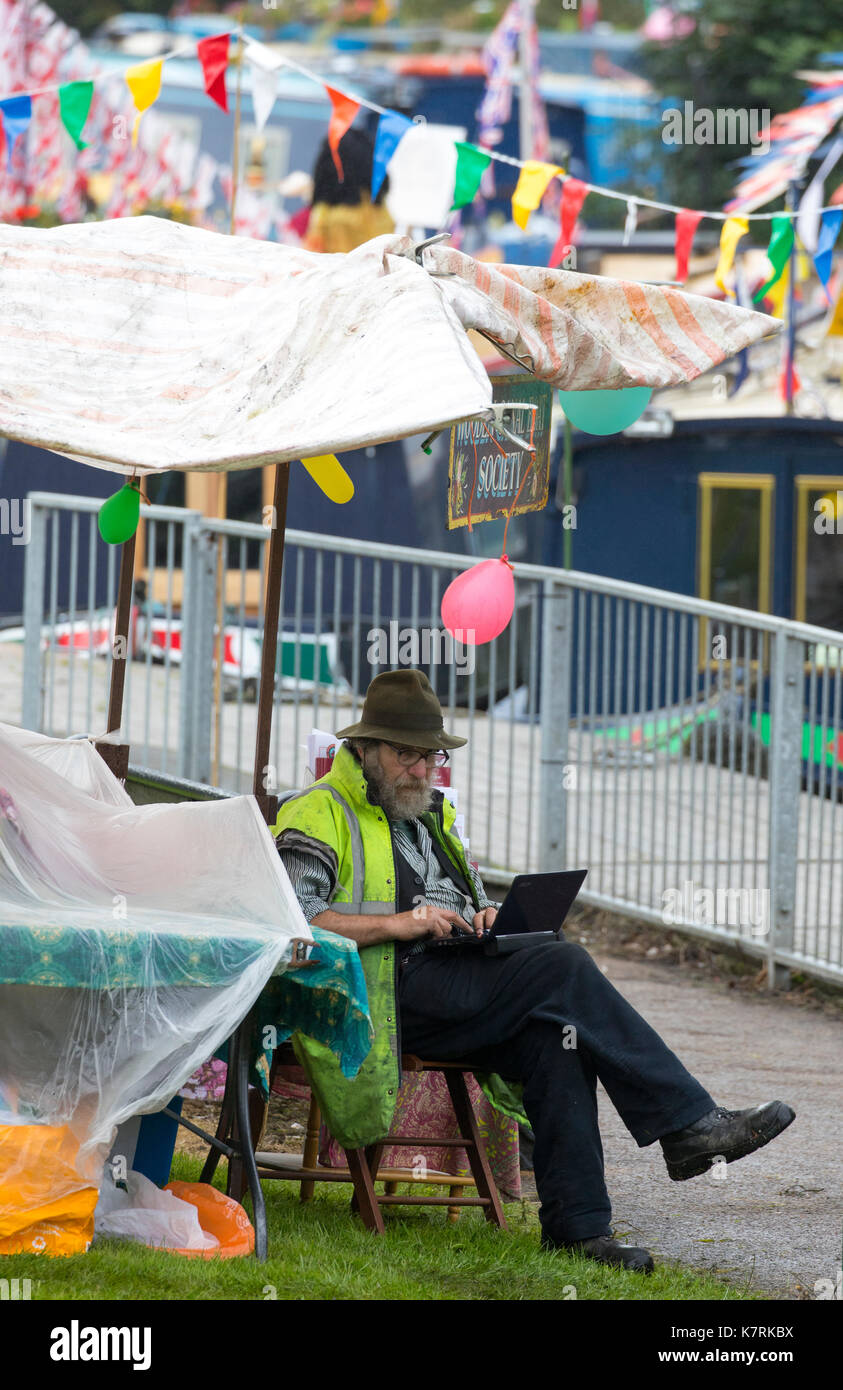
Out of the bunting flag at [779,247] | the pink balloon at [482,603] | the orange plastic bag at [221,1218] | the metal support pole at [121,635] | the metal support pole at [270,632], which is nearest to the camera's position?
the pink balloon at [482,603]

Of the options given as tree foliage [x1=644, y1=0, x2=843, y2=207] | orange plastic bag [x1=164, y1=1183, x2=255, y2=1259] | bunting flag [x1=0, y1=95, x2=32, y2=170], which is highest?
tree foliage [x1=644, y1=0, x2=843, y2=207]

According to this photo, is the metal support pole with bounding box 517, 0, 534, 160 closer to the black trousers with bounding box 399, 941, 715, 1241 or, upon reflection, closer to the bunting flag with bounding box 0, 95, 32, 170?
the bunting flag with bounding box 0, 95, 32, 170

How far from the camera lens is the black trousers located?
14.7ft

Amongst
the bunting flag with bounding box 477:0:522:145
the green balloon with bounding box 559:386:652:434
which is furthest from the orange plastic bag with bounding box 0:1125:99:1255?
the bunting flag with bounding box 477:0:522:145

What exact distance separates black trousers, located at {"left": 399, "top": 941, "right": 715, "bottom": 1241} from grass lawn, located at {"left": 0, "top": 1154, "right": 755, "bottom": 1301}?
181mm

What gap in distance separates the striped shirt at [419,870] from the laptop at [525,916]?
6.1 inches

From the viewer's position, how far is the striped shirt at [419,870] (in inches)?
183

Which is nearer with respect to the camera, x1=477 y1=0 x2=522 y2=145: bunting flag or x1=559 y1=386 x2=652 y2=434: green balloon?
x1=559 y1=386 x2=652 y2=434: green balloon

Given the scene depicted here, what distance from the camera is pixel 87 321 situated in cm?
446

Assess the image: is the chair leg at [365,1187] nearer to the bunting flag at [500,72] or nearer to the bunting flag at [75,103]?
the bunting flag at [75,103]

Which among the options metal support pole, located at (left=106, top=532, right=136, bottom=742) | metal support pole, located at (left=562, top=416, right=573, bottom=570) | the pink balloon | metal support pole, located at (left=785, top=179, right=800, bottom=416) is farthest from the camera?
metal support pole, located at (left=562, top=416, right=573, bottom=570)

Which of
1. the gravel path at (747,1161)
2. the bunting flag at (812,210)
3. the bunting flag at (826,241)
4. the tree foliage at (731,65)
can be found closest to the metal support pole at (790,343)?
the bunting flag at (812,210)
